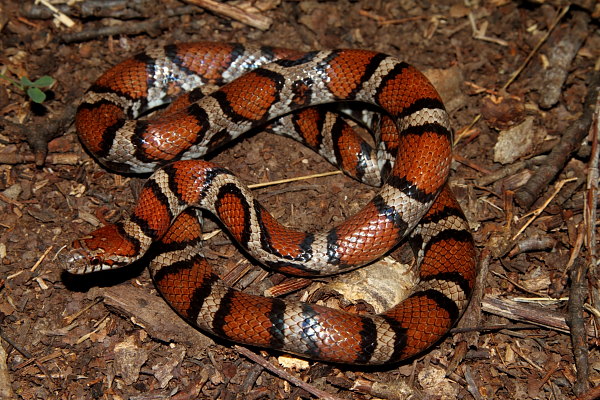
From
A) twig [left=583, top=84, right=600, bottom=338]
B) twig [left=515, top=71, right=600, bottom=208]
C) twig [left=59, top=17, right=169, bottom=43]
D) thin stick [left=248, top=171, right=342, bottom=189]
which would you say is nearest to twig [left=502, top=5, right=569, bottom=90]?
twig [left=515, top=71, right=600, bottom=208]

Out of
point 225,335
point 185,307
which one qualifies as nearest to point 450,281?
point 225,335

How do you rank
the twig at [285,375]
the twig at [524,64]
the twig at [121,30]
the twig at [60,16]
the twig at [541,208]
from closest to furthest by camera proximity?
the twig at [285,375] → the twig at [541,208] → the twig at [524,64] → the twig at [121,30] → the twig at [60,16]

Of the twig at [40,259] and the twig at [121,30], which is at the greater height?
the twig at [121,30]

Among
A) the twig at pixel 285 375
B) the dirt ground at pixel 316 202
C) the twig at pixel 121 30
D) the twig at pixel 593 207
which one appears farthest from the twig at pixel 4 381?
the twig at pixel 593 207

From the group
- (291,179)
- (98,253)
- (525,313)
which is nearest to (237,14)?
(291,179)

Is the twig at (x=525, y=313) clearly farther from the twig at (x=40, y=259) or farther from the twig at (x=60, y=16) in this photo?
the twig at (x=60, y=16)

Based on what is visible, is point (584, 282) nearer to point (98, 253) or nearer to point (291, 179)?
point (291, 179)
